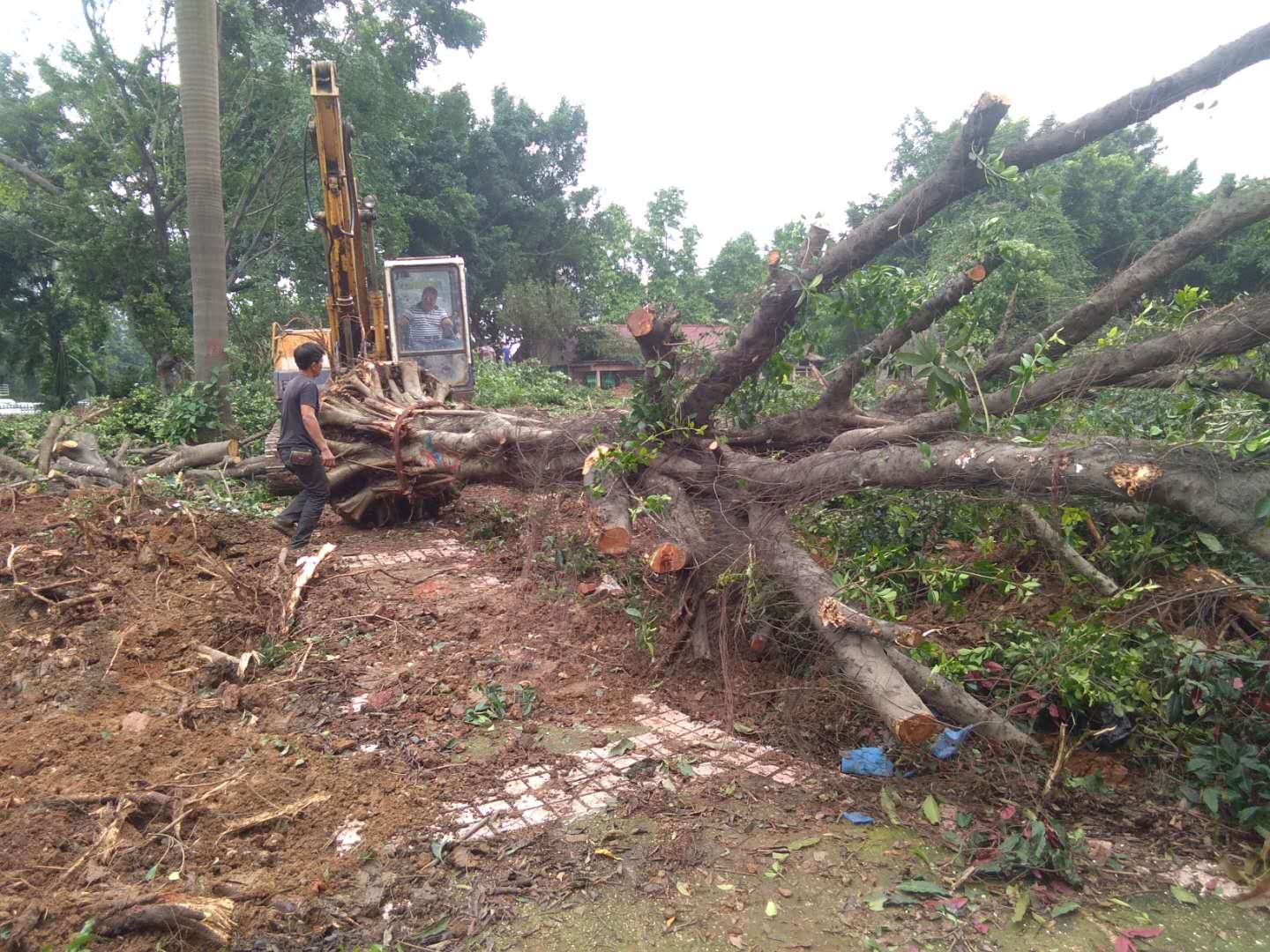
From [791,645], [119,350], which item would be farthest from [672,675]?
[119,350]

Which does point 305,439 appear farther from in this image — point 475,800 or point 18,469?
point 475,800

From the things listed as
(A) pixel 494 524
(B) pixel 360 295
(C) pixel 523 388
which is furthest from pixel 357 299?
(C) pixel 523 388

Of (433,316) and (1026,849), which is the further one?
(433,316)

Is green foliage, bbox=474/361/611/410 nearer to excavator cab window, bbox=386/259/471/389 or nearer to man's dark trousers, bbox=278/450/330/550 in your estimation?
excavator cab window, bbox=386/259/471/389

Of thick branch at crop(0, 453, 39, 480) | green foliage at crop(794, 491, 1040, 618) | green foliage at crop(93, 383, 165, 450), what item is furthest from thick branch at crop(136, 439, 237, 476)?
green foliage at crop(794, 491, 1040, 618)

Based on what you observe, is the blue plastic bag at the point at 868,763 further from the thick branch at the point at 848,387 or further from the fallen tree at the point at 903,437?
the thick branch at the point at 848,387

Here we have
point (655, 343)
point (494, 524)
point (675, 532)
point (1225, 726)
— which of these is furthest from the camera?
point (494, 524)

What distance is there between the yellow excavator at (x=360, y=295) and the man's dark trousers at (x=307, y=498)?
9.09 ft

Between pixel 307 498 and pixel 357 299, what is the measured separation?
377 cm

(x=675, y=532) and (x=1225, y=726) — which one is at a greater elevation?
(x=675, y=532)

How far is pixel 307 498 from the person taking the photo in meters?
5.98

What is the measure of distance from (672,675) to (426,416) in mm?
3705

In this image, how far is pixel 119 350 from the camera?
49562 millimetres

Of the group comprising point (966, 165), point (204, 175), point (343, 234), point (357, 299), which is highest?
point (204, 175)
